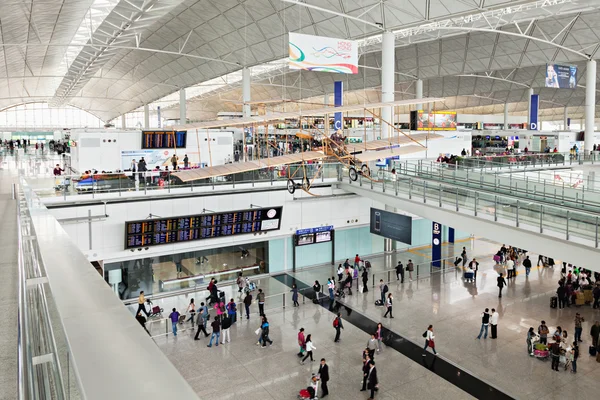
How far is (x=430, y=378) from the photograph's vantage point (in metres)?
13.5

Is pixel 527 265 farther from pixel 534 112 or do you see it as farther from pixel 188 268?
pixel 534 112

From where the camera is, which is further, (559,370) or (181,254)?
(181,254)

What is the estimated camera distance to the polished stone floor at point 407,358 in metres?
12.9

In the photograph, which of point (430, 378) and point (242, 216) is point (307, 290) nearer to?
point (242, 216)

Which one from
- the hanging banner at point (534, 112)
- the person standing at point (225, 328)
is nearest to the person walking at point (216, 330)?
the person standing at point (225, 328)

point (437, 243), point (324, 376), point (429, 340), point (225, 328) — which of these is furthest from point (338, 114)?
point (324, 376)

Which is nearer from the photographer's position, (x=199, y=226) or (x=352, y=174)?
(x=199, y=226)

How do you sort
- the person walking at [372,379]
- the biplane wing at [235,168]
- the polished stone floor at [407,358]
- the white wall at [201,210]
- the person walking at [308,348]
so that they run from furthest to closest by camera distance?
the white wall at [201,210]
the biplane wing at [235,168]
the person walking at [308,348]
the polished stone floor at [407,358]
the person walking at [372,379]

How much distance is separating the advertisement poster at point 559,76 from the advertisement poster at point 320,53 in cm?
1531

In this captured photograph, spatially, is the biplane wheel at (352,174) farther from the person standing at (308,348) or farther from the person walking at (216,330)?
the person walking at (216,330)

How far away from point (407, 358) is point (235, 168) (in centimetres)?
931

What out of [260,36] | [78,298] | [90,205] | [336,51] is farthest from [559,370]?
[260,36]

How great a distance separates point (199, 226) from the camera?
2173 centimetres

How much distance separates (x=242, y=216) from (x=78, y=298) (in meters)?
21.3
